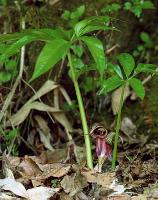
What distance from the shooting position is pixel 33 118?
2756 mm

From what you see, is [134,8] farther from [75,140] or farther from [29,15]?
[75,140]

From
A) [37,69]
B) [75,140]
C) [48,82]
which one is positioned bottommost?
[75,140]

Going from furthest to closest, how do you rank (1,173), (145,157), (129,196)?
(145,157) < (1,173) < (129,196)

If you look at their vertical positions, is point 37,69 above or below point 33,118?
above

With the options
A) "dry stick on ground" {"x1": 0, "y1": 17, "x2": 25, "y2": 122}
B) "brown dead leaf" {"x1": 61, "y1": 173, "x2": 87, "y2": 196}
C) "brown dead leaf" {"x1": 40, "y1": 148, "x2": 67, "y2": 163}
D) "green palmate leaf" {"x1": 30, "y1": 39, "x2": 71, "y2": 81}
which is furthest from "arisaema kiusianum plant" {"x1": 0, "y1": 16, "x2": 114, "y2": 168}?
"dry stick on ground" {"x1": 0, "y1": 17, "x2": 25, "y2": 122}

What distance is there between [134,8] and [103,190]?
1.29 metres

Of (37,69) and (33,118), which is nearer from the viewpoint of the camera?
(37,69)

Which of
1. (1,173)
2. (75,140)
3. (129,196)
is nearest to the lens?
(129,196)

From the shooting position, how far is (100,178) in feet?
5.96

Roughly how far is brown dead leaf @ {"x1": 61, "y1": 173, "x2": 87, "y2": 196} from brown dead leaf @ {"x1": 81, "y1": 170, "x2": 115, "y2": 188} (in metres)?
0.02

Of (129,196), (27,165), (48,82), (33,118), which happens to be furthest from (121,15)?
(129,196)

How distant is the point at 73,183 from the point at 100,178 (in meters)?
0.11

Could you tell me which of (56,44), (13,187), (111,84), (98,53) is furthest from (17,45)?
(13,187)

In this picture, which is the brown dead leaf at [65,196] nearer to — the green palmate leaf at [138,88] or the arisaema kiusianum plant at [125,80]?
the arisaema kiusianum plant at [125,80]
